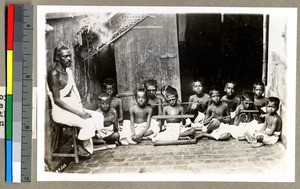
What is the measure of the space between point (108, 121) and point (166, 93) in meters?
0.21

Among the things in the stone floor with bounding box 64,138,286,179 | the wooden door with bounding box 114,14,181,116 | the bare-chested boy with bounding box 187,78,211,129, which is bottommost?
the stone floor with bounding box 64,138,286,179

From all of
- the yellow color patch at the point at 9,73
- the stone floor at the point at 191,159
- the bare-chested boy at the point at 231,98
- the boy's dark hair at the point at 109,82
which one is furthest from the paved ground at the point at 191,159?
the yellow color patch at the point at 9,73

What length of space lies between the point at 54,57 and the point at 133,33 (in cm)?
26

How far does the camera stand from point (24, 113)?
1.60 meters

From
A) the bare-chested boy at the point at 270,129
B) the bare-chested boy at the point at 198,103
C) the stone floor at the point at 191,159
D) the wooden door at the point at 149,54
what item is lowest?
the stone floor at the point at 191,159

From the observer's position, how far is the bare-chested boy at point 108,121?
1.61m

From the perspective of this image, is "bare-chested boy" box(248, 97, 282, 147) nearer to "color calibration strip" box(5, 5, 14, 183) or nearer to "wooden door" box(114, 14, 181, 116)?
"wooden door" box(114, 14, 181, 116)

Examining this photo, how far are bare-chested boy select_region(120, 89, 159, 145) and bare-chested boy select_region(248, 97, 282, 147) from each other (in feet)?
1.07

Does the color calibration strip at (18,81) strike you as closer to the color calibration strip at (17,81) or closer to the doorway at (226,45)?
the color calibration strip at (17,81)

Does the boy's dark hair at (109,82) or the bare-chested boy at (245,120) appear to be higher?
the boy's dark hair at (109,82)

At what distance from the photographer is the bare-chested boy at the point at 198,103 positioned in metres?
1.60

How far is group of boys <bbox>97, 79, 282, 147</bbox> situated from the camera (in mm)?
1603

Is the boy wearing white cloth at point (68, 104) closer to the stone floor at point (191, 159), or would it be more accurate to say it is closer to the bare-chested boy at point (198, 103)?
the stone floor at point (191, 159)

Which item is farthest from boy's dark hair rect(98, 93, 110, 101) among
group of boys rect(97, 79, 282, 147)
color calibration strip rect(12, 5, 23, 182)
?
color calibration strip rect(12, 5, 23, 182)
